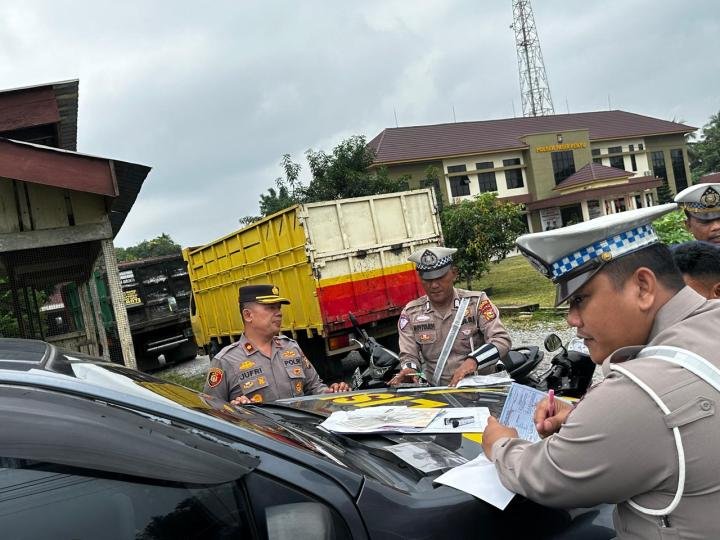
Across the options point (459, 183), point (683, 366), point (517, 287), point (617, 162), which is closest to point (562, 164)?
point (617, 162)

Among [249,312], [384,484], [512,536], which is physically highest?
[249,312]

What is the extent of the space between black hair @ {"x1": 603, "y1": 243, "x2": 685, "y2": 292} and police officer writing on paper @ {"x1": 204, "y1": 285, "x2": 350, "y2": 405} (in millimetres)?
2222

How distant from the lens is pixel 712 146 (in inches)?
1934

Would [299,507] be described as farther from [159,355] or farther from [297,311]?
[159,355]

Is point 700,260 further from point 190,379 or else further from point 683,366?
point 190,379

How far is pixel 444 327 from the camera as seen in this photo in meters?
4.01

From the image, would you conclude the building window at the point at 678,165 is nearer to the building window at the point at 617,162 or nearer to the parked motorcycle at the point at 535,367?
the building window at the point at 617,162

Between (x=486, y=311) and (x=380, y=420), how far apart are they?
199 centimetres

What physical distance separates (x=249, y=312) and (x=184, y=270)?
10878 millimetres

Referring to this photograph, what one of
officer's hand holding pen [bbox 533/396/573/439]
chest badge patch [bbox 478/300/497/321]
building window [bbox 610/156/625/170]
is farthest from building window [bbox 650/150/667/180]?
officer's hand holding pen [bbox 533/396/573/439]

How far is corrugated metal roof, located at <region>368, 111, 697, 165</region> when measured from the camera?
3114cm

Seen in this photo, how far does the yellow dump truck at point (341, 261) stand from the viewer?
25.3 ft

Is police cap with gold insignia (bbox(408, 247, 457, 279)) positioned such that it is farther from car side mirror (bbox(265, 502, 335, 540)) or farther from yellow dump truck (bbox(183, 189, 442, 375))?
yellow dump truck (bbox(183, 189, 442, 375))

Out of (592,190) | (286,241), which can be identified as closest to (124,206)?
(286,241)
